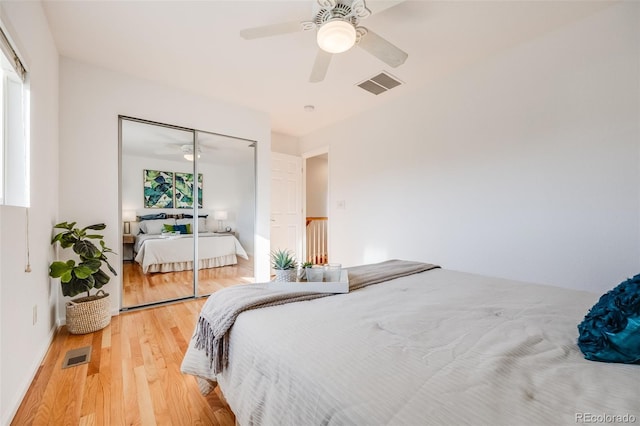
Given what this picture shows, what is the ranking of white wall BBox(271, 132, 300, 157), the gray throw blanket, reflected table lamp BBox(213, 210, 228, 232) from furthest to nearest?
1. white wall BBox(271, 132, 300, 157)
2. reflected table lamp BBox(213, 210, 228, 232)
3. the gray throw blanket

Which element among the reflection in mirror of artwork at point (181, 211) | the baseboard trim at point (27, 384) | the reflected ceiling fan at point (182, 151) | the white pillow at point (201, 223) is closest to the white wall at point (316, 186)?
the reflection in mirror of artwork at point (181, 211)

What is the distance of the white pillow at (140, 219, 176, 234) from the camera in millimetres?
2983

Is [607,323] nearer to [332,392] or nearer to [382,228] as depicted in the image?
[332,392]

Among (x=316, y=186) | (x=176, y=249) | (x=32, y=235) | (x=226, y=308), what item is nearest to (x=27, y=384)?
(x=32, y=235)

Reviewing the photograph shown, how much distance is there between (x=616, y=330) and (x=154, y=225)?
3.57 meters

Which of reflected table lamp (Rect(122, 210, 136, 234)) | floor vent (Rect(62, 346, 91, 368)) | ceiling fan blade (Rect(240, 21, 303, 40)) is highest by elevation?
ceiling fan blade (Rect(240, 21, 303, 40))

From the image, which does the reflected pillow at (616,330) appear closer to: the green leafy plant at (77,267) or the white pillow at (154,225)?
the green leafy plant at (77,267)

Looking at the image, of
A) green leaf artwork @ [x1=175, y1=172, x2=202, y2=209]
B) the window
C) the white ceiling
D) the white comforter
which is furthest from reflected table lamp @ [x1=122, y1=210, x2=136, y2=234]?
the white comforter

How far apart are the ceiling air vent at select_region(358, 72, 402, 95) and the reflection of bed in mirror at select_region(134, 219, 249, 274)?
252cm

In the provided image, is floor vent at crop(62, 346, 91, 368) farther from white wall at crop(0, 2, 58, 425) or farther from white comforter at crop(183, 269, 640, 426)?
white comforter at crop(183, 269, 640, 426)

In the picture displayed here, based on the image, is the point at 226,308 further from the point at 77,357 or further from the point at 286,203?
the point at 286,203

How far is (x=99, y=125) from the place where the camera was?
105 inches

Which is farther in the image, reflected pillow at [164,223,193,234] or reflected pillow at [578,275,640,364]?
reflected pillow at [164,223,193,234]

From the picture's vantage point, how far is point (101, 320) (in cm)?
237
